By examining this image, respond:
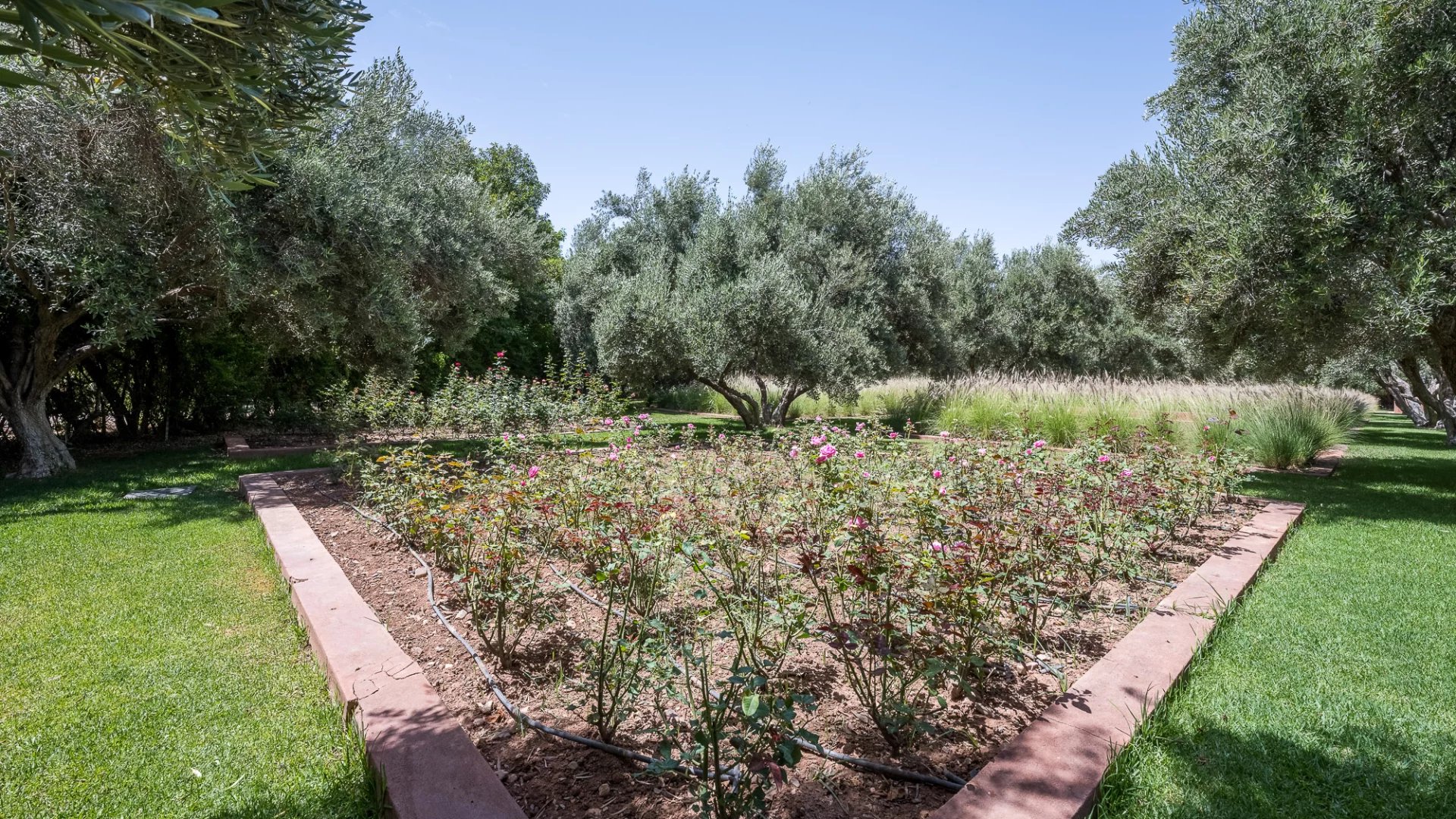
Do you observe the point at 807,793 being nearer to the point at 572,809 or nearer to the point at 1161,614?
the point at 572,809

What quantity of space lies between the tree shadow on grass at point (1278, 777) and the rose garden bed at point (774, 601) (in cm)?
41

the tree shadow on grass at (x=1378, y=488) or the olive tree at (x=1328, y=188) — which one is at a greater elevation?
the olive tree at (x=1328, y=188)

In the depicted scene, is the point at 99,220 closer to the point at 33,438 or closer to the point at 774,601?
the point at 33,438

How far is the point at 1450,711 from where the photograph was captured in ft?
8.22

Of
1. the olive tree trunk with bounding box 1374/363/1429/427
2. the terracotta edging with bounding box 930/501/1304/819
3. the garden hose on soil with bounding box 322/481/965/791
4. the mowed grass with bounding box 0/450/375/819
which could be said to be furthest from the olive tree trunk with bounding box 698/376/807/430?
the olive tree trunk with bounding box 1374/363/1429/427

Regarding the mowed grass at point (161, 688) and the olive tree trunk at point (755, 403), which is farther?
the olive tree trunk at point (755, 403)

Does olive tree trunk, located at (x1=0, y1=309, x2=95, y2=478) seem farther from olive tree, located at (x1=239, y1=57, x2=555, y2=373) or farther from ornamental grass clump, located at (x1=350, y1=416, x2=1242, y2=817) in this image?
ornamental grass clump, located at (x1=350, y1=416, x2=1242, y2=817)

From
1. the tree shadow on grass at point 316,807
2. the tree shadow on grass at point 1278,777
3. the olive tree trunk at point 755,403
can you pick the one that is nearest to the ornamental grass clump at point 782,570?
the tree shadow on grass at point 1278,777

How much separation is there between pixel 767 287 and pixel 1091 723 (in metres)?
9.41

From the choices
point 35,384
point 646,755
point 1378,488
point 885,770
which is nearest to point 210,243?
point 35,384

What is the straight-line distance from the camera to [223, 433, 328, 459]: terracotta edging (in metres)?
9.02

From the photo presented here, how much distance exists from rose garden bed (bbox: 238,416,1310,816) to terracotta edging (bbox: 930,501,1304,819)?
0.46ft

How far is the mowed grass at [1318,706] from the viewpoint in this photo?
198 cm

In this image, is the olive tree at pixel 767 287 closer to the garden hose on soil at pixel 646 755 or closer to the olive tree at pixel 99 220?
the olive tree at pixel 99 220
